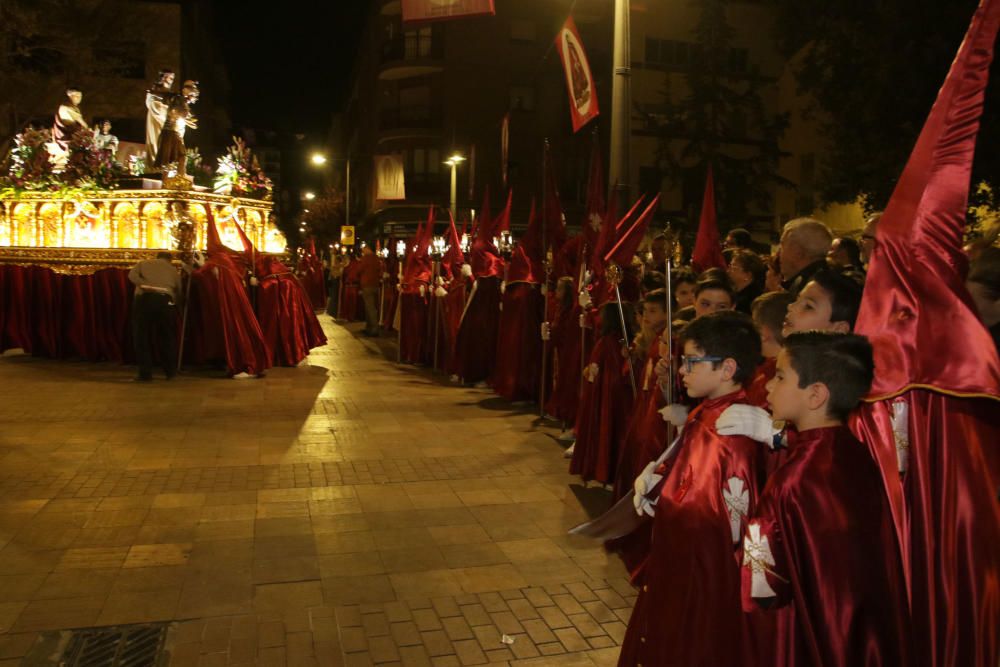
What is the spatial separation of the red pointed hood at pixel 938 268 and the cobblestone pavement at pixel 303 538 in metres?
2.09

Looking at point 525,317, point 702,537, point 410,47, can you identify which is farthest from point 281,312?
point 410,47

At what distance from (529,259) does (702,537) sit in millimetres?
8258

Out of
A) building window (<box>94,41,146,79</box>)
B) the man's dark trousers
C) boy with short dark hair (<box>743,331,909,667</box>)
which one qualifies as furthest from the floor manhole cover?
building window (<box>94,41,146,79</box>)

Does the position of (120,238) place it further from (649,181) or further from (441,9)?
(649,181)

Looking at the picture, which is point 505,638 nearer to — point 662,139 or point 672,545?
point 672,545

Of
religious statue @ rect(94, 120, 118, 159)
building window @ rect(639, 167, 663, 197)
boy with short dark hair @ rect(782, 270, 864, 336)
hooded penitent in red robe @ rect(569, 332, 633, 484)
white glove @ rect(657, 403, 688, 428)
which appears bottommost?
hooded penitent in red robe @ rect(569, 332, 633, 484)

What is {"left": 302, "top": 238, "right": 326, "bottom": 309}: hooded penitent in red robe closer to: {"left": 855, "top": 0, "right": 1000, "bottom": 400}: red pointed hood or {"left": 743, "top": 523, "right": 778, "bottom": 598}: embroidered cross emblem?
{"left": 855, "top": 0, "right": 1000, "bottom": 400}: red pointed hood

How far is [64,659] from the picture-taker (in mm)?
3914

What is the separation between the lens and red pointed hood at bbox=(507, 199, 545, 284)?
1105cm

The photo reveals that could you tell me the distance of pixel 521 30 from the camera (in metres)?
45.7

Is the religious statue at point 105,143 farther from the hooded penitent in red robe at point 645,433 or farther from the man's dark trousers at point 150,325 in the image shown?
the hooded penitent in red robe at point 645,433

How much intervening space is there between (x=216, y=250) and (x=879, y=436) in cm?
1223

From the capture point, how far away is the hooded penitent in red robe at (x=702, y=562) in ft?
9.56

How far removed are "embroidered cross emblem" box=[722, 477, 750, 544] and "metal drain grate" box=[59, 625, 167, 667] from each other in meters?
2.75
